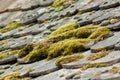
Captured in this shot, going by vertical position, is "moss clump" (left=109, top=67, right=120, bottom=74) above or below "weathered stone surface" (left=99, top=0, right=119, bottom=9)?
below

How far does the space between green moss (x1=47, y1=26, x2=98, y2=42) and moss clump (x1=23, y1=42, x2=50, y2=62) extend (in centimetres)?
22

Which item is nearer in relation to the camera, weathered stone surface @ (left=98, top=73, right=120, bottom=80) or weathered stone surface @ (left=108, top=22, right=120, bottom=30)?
weathered stone surface @ (left=98, top=73, right=120, bottom=80)

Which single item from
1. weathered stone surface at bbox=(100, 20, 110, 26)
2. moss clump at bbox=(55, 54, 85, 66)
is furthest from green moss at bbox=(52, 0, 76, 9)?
moss clump at bbox=(55, 54, 85, 66)

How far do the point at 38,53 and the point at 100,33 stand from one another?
130cm

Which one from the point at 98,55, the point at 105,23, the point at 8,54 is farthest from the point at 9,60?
the point at 98,55

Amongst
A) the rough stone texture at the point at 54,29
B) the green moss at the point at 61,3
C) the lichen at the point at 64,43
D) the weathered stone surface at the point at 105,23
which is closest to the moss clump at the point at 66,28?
the lichen at the point at 64,43

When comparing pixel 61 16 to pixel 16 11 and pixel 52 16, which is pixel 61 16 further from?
pixel 16 11

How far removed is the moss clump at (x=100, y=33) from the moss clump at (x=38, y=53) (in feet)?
3.13

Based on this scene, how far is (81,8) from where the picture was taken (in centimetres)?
970

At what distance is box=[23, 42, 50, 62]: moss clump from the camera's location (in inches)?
322

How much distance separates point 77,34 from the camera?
816cm

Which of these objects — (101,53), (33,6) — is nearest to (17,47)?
(33,6)

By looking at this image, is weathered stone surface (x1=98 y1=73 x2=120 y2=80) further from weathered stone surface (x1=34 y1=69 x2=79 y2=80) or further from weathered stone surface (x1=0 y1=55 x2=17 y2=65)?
weathered stone surface (x1=0 y1=55 x2=17 y2=65)

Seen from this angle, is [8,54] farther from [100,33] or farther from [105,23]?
[100,33]
